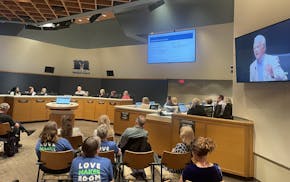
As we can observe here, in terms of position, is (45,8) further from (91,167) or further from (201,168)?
(201,168)

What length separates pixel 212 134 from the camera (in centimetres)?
498

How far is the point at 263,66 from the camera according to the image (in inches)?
164

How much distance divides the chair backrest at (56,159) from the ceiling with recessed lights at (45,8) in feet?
21.8

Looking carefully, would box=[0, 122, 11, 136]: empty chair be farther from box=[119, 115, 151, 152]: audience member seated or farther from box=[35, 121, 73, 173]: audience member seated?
box=[119, 115, 151, 152]: audience member seated

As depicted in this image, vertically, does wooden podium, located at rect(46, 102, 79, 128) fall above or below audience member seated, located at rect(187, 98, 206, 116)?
below

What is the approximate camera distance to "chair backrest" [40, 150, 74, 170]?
325 cm

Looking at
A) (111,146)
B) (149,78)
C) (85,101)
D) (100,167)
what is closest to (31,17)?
(85,101)

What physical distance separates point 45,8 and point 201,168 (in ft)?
30.1

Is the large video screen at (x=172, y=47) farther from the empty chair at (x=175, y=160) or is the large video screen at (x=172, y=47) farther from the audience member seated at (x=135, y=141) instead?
the empty chair at (x=175, y=160)

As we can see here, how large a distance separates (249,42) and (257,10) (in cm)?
65

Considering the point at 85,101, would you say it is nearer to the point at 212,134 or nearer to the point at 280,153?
the point at 212,134

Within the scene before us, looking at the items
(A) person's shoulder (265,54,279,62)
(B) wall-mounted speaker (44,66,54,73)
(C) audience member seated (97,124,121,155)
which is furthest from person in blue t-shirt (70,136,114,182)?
(B) wall-mounted speaker (44,66,54,73)

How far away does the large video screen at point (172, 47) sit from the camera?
33.3 feet

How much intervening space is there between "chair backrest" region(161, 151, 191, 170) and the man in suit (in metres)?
1.80
